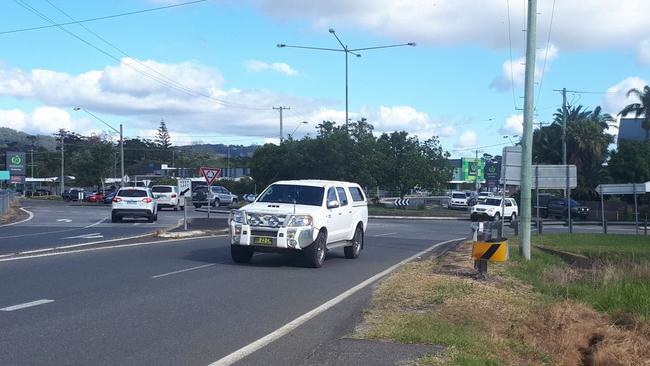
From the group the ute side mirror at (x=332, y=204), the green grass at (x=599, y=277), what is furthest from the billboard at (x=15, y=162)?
the ute side mirror at (x=332, y=204)

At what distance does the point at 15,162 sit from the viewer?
296ft

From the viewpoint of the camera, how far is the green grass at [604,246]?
2197cm

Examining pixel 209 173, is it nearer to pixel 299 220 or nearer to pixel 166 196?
pixel 299 220

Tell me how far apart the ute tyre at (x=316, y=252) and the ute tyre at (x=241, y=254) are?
4.47 feet

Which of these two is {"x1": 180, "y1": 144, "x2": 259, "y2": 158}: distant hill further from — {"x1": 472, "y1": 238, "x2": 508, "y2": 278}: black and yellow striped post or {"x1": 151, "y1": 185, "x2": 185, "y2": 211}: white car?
{"x1": 472, "y1": 238, "x2": 508, "y2": 278}: black and yellow striped post

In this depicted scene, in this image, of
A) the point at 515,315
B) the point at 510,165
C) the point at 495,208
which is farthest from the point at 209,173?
the point at 515,315

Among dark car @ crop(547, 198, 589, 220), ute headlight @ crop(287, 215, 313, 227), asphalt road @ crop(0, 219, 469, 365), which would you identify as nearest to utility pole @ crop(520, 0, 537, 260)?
asphalt road @ crop(0, 219, 469, 365)

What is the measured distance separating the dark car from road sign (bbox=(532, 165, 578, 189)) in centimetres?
2417

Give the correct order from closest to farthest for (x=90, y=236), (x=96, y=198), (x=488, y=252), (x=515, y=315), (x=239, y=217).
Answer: (x=515, y=315)
(x=488, y=252)
(x=239, y=217)
(x=90, y=236)
(x=96, y=198)

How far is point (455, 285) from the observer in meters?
12.5

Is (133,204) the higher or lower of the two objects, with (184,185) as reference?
lower

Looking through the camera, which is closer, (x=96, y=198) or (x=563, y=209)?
(x=563, y=209)

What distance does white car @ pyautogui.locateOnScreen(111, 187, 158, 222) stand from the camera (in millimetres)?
34094

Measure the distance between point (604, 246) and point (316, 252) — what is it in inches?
515
